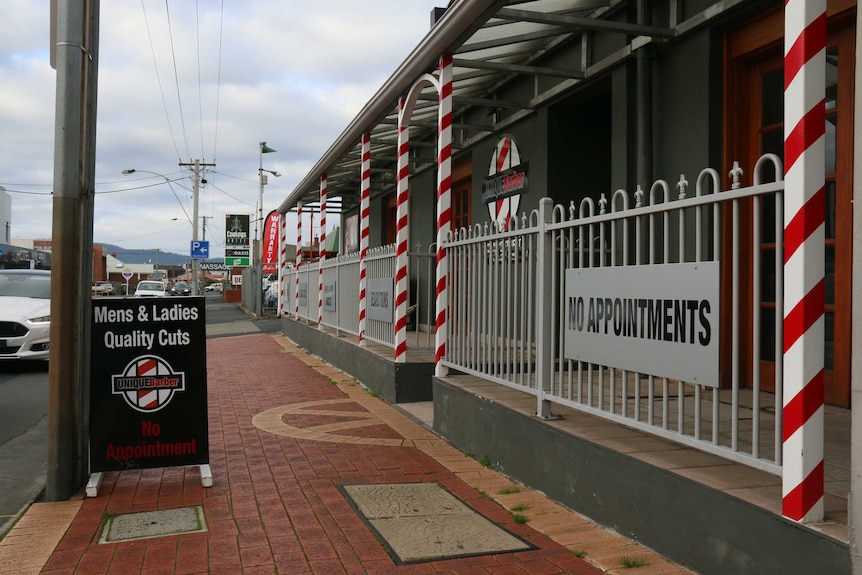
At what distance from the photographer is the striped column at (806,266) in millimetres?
2721

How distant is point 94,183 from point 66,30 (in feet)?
3.19

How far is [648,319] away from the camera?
143 inches

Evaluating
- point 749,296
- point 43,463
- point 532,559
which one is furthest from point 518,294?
point 43,463

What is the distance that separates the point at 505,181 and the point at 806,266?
7751 mm

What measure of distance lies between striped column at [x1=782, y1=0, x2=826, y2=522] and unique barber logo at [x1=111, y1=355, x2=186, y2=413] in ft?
12.6

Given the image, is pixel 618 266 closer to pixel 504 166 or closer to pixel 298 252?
pixel 504 166

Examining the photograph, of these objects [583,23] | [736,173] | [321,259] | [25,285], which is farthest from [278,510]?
[25,285]

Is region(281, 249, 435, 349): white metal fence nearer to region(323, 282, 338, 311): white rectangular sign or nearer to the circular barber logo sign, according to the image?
region(323, 282, 338, 311): white rectangular sign

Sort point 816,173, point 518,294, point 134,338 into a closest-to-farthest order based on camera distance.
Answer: point 816,173 < point 134,338 < point 518,294

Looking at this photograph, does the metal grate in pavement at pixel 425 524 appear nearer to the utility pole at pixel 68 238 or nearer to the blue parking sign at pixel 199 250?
the utility pole at pixel 68 238

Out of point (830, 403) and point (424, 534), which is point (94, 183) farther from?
point (830, 403)

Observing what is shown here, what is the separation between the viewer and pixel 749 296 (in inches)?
234

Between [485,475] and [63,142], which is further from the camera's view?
[485,475]

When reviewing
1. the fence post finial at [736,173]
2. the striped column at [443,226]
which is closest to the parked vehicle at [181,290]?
the striped column at [443,226]
